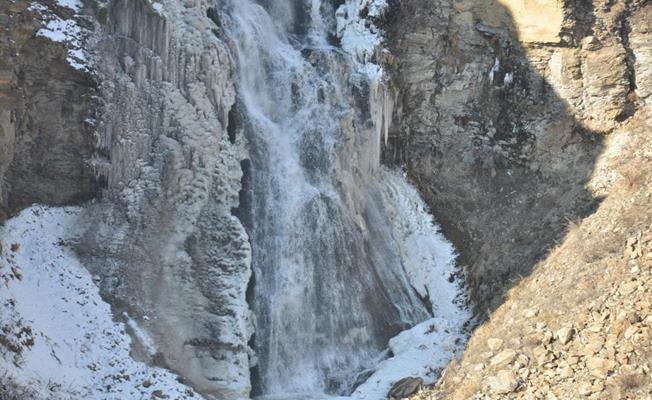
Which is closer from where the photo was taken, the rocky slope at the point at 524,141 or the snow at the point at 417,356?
the rocky slope at the point at 524,141

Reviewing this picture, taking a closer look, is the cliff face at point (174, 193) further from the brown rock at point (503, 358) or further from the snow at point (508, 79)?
the snow at point (508, 79)

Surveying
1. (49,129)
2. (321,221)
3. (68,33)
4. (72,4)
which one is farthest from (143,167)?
(321,221)

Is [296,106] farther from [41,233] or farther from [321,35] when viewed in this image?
[41,233]

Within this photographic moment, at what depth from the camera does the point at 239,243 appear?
1706 centimetres

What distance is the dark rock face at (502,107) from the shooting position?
20.0m

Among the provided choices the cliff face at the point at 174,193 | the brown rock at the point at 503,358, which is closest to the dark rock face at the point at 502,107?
the brown rock at the point at 503,358

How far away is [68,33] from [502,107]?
12.3 m

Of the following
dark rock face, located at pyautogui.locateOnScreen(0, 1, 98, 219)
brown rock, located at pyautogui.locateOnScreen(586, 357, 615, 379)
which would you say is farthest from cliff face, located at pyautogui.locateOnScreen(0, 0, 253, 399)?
brown rock, located at pyautogui.locateOnScreen(586, 357, 615, 379)

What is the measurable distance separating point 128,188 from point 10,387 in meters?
6.04

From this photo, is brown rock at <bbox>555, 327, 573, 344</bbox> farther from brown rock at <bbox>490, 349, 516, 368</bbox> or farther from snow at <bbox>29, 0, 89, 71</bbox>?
snow at <bbox>29, 0, 89, 71</bbox>

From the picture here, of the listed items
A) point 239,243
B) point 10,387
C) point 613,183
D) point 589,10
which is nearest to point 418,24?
point 589,10

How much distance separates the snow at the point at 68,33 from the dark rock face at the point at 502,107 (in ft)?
30.6

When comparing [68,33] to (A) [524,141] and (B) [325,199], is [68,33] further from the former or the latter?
(A) [524,141]

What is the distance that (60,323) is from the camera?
1412 cm
